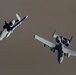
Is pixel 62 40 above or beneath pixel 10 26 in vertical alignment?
beneath

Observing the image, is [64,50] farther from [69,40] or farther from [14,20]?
[14,20]

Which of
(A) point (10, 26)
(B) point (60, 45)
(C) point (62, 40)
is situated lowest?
(B) point (60, 45)

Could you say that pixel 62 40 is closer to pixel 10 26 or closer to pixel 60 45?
pixel 60 45

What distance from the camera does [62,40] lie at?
14188cm

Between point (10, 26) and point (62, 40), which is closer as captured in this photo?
point (10, 26)

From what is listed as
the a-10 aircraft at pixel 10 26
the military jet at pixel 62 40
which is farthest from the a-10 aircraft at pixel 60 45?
the a-10 aircraft at pixel 10 26

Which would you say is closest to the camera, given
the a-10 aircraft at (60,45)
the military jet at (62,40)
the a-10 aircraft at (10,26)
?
the a-10 aircraft at (60,45)

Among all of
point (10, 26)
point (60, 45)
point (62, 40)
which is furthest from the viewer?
point (62, 40)

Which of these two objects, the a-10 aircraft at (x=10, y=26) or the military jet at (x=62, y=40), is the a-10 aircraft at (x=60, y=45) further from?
the a-10 aircraft at (x=10, y=26)

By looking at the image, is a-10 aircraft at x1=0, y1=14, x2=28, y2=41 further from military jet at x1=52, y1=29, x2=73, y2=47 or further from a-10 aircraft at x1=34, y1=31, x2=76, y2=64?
military jet at x1=52, y1=29, x2=73, y2=47

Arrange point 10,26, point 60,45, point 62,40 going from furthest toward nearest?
point 62,40, point 10,26, point 60,45

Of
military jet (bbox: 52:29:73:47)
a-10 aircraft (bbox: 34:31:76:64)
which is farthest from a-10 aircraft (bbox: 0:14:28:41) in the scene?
military jet (bbox: 52:29:73:47)

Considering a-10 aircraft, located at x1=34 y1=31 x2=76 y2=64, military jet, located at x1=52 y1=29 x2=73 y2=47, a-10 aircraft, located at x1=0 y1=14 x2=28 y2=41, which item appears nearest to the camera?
a-10 aircraft, located at x1=34 y1=31 x2=76 y2=64

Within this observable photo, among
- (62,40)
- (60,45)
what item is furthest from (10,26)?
(62,40)
